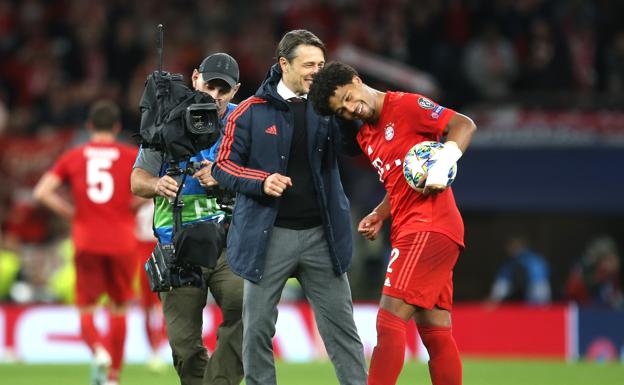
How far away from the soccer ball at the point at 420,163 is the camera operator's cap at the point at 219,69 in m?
1.36

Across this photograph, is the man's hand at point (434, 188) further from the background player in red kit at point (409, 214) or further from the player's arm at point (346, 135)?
the player's arm at point (346, 135)

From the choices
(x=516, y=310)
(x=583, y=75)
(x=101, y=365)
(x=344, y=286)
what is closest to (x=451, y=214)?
(x=344, y=286)

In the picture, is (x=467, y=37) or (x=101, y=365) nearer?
(x=101, y=365)

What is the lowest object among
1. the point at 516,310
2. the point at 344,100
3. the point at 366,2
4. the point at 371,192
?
the point at 516,310

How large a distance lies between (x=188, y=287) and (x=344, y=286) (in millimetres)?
1028

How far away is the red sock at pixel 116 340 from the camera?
1061 cm

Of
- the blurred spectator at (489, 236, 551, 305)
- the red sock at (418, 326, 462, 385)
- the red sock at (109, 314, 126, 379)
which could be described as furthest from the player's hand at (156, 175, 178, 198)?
the blurred spectator at (489, 236, 551, 305)

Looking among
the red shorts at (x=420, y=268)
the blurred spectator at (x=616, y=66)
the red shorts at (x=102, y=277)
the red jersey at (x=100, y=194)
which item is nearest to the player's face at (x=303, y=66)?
the red shorts at (x=420, y=268)

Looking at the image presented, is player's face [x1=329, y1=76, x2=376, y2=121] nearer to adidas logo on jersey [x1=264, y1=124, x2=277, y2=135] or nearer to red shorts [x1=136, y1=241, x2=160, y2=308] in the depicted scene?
adidas logo on jersey [x1=264, y1=124, x2=277, y2=135]

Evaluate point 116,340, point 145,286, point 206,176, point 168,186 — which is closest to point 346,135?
point 206,176

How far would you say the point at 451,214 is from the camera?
7441 mm

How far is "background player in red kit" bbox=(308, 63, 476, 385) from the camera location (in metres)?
7.23

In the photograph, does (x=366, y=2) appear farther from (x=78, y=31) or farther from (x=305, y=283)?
(x=305, y=283)

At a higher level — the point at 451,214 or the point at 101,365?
the point at 451,214
